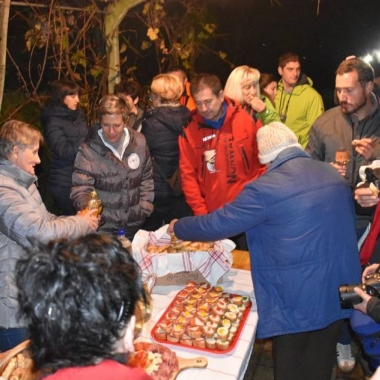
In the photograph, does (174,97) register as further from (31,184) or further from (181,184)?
(31,184)

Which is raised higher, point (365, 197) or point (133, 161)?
point (133, 161)

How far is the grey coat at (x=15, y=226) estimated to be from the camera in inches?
81.6

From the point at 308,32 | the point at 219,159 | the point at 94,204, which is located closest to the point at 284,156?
the point at 219,159

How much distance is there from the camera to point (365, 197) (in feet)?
8.21

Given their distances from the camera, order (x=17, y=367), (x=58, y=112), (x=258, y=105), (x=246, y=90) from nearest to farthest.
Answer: (x=17, y=367) → (x=258, y=105) → (x=246, y=90) → (x=58, y=112)

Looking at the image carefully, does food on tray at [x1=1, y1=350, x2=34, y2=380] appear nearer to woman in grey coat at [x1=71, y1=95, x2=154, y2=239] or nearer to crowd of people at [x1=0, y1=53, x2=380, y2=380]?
crowd of people at [x1=0, y1=53, x2=380, y2=380]

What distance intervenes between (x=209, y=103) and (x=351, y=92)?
3.03ft

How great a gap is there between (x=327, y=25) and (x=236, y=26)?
3.44 meters

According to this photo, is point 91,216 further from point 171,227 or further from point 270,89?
point 270,89

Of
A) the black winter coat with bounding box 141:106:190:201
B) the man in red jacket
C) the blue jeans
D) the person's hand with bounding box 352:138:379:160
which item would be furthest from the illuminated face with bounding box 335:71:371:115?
the blue jeans

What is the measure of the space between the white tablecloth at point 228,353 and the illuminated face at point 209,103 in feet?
3.70

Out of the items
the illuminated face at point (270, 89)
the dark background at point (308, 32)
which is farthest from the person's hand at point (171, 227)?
the dark background at point (308, 32)

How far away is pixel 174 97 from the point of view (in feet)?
12.1

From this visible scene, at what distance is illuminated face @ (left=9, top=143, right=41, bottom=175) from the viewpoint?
7.32 feet
